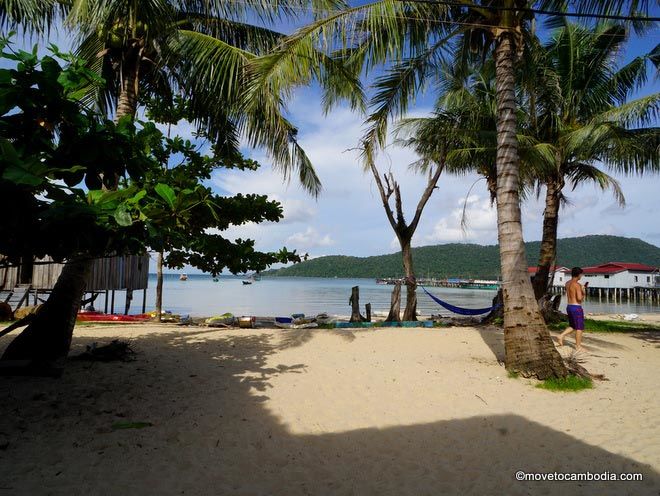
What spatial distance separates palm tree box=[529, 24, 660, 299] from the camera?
1001cm

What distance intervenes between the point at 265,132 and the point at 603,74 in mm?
10089

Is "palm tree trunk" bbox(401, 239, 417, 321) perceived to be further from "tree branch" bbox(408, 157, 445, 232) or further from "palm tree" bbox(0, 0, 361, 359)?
"palm tree" bbox(0, 0, 361, 359)

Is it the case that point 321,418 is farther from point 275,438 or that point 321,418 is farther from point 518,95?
point 518,95

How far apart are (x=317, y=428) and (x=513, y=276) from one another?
3.25 m

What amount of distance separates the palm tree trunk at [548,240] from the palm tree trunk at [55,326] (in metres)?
10.2

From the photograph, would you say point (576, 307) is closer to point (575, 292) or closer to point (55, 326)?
point (575, 292)

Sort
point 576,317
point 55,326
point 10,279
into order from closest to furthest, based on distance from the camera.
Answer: point 55,326 < point 576,317 < point 10,279

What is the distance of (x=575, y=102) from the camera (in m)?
11.1

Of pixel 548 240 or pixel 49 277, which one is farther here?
pixel 49 277

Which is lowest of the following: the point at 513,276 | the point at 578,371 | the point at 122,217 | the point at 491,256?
the point at 578,371

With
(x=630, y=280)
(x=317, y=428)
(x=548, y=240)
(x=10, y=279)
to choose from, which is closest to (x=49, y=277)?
(x=10, y=279)

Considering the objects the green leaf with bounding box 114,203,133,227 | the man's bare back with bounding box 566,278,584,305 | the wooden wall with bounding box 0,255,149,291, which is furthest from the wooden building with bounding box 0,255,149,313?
the man's bare back with bounding box 566,278,584,305

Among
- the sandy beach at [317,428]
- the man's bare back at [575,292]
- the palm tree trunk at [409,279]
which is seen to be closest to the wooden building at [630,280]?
the palm tree trunk at [409,279]

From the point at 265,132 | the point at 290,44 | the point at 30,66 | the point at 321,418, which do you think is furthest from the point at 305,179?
the point at 30,66
